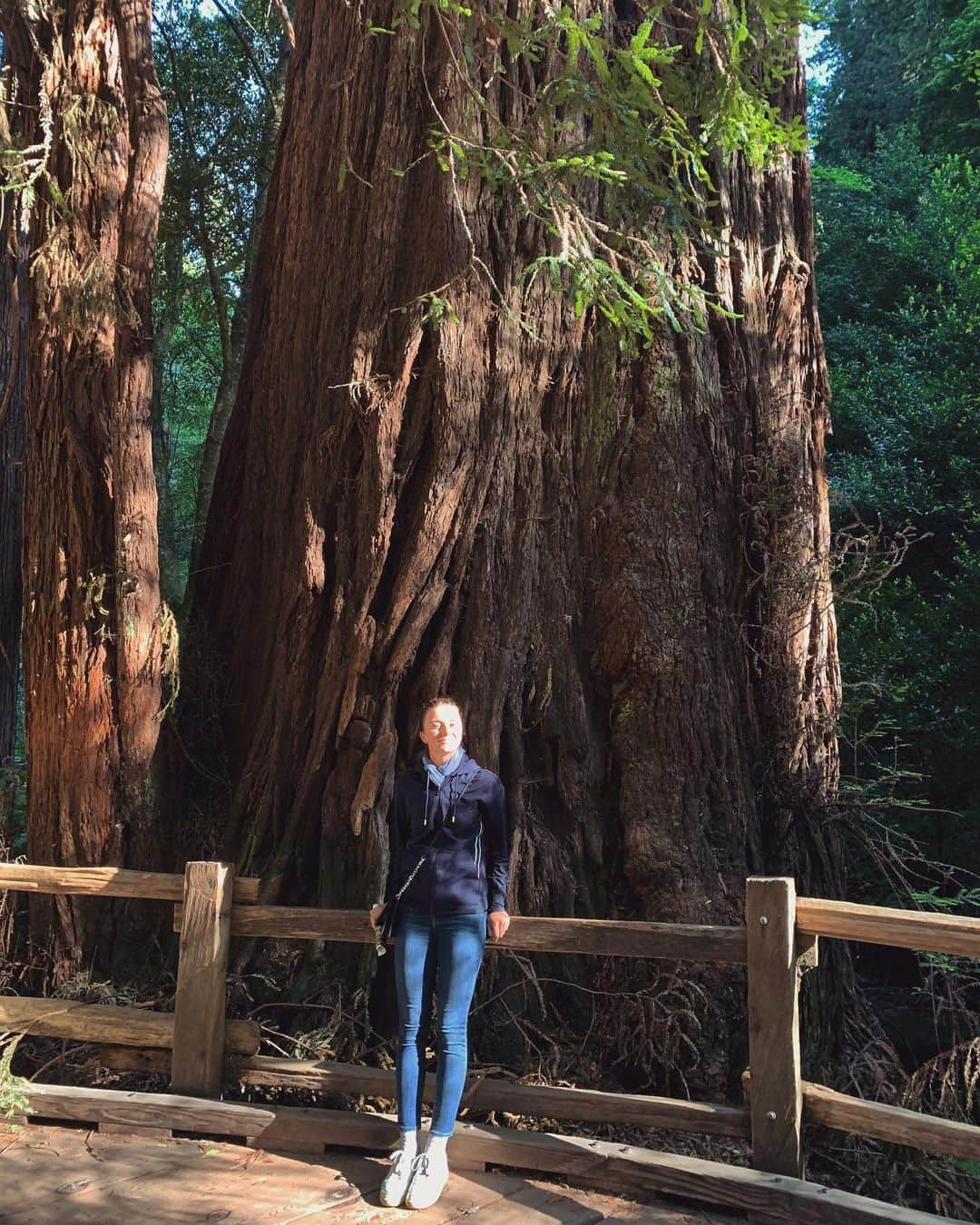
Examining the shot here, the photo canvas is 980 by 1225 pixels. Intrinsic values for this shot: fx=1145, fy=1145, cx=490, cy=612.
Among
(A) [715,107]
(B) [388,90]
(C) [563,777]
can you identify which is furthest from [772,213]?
(C) [563,777]

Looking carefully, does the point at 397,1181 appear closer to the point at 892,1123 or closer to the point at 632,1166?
the point at 632,1166

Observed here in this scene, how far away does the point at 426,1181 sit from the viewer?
386 centimetres

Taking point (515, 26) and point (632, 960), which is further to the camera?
point (632, 960)

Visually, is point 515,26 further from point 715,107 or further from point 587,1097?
point 587,1097

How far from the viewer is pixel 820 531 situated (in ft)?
21.5

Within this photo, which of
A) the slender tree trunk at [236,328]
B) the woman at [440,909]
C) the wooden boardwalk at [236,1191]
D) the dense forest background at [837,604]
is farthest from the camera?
the slender tree trunk at [236,328]

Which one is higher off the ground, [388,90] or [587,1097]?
[388,90]

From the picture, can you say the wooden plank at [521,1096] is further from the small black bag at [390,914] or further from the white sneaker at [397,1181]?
the small black bag at [390,914]

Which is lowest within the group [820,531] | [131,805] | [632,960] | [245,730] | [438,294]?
[632,960]

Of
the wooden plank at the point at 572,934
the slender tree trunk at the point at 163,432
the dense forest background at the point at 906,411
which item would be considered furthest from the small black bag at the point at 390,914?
the slender tree trunk at the point at 163,432

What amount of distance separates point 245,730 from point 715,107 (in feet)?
12.8

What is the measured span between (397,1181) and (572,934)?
→ 1063 mm

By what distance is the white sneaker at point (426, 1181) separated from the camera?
3.82 meters

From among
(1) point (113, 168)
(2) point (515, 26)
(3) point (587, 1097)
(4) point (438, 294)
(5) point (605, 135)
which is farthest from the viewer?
(1) point (113, 168)
